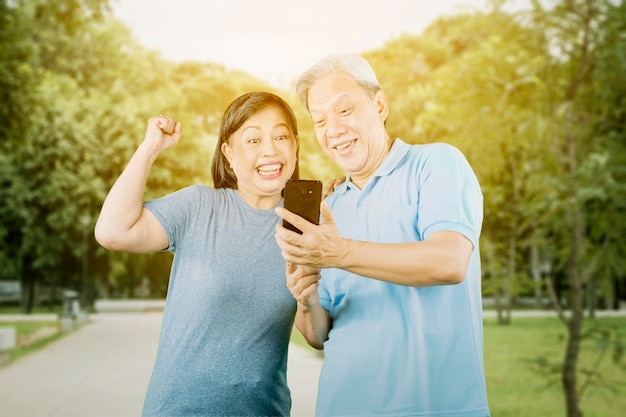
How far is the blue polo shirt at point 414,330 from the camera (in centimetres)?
134

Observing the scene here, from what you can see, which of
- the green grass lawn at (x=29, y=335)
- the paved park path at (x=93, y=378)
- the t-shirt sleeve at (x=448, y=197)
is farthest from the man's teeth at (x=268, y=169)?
the green grass lawn at (x=29, y=335)

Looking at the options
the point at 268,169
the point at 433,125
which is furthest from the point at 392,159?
the point at 433,125

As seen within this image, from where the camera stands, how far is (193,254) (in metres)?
1.60

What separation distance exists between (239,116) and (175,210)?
0.85ft

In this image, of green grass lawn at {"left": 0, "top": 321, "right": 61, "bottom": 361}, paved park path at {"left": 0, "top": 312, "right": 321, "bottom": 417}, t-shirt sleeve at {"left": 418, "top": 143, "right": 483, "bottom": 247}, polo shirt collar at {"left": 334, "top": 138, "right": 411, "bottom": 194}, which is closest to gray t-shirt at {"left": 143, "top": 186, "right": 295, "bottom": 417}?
polo shirt collar at {"left": 334, "top": 138, "right": 411, "bottom": 194}

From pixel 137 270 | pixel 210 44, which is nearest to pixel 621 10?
pixel 210 44

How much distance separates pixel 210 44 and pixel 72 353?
4953 millimetres

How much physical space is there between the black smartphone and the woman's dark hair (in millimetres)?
397

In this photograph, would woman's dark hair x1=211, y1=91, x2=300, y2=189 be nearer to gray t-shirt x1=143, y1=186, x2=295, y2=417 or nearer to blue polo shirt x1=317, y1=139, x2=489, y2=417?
gray t-shirt x1=143, y1=186, x2=295, y2=417

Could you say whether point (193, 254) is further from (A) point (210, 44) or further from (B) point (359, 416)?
(A) point (210, 44)

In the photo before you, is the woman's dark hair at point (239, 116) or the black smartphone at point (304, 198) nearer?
the black smartphone at point (304, 198)

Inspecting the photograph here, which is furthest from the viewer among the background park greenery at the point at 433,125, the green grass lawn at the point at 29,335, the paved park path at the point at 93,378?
the green grass lawn at the point at 29,335

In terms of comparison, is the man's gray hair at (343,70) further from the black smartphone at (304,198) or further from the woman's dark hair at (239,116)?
the black smartphone at (304,198)

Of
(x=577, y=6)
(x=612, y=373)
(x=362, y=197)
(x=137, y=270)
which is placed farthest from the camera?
(x=137, y=270)
